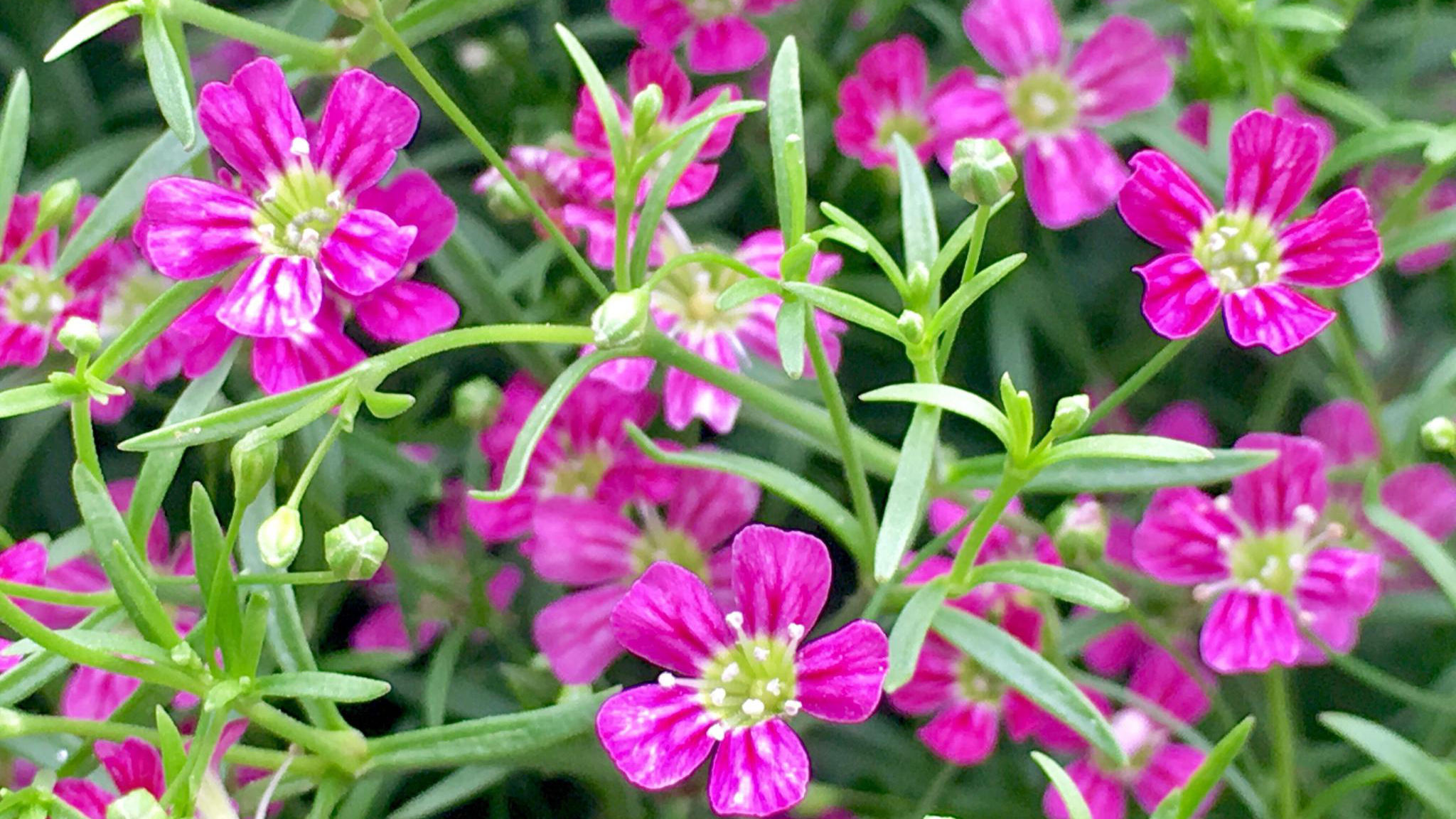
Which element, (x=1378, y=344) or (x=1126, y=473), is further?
(x=1378, y=344)

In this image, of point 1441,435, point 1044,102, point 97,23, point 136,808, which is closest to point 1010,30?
point 1044,102

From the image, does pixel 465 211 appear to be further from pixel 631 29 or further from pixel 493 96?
pixel 631 29

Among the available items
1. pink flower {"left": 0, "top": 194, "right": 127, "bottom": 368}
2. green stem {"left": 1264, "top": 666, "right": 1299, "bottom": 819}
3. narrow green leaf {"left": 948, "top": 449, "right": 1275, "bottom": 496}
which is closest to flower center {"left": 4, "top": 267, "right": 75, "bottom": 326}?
pink flower {"left": 0, "top": 194, "right": 127, "bottom": 368}

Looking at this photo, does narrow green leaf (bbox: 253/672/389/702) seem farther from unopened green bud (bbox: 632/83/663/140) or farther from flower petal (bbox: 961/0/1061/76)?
flower petal (bbox: 961/0/1061/76)

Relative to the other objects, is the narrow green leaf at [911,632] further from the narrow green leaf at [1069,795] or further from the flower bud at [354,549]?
the flower bud at [354,549]

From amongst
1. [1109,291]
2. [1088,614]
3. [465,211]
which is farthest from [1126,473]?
[465,211]

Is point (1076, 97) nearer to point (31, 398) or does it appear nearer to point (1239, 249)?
point (1239, 249)

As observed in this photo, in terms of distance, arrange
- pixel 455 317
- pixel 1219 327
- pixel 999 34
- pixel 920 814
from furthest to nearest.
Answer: pixel 1219 327 < pixel 999 34 < pixel 920 814 < pixel 455 317
